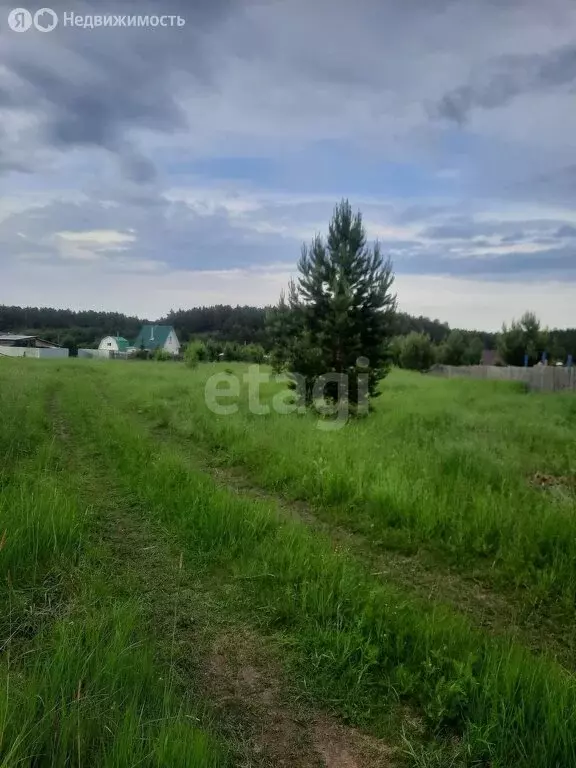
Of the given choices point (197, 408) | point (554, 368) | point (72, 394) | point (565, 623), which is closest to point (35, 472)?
point (565, 623)

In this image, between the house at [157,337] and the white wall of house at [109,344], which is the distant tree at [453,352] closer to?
the house at [157,337]

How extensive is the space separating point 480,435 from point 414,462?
337 centimetres

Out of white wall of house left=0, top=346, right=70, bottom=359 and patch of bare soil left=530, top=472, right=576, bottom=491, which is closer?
patch of bare soil left=530, top=472, right=576, bottom=491

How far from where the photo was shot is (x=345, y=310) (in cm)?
1247

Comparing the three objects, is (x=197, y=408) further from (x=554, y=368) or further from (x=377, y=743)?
(x=554, y=368)

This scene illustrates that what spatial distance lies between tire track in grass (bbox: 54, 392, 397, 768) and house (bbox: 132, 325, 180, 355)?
259 ft

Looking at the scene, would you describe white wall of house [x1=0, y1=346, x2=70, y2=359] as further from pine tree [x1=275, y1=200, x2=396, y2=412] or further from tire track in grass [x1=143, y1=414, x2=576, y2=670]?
tire track in grass [x1=143, y1=414, x2=576, y2=670]

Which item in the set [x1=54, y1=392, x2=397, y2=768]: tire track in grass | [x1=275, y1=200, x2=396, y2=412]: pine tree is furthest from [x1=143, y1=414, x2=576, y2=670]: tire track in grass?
[x1=275, y1=200, x2=396, y2=412]: pine tree

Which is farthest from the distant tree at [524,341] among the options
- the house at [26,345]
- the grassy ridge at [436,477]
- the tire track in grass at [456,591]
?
the house at [26,345]

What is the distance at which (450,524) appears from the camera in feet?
16.1

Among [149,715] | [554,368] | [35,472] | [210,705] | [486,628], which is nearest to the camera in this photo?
[149,715]

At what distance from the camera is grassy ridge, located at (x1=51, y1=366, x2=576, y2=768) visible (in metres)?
2.37

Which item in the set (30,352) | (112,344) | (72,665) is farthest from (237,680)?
(112,344)

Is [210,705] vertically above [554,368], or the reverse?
[554,368]
